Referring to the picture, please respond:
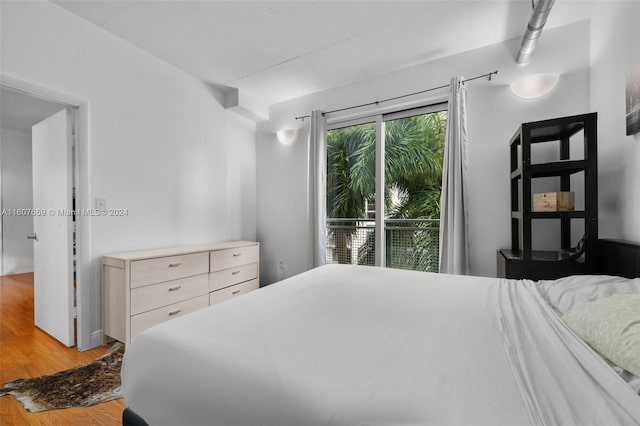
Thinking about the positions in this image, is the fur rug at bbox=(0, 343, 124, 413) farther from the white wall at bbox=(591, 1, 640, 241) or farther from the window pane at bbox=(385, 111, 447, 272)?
the white wall at bbox=(591, 1, 640, 241)

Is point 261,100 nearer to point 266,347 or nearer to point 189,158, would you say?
point 189,158

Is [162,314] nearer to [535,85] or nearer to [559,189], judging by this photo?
[559,189]

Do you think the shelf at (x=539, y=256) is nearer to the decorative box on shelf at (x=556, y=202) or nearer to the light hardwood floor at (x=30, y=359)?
the decorative box on shelf at (x=556, y=202)

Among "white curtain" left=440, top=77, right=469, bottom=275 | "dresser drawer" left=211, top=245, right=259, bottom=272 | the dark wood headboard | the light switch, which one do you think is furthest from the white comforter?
the light switch

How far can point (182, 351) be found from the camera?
0.84 metres

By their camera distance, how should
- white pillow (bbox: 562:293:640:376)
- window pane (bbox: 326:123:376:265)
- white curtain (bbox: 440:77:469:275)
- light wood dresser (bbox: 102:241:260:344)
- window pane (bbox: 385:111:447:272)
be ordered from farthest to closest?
window pane (bbox: 326:123:376:265), window pane (bbox: 385:111:447:272), white curtain (bbox: 440:77:469:275), light wood dresser (bbox: 102:241:260:344), white pillow (bbox: 562:293:640:376)

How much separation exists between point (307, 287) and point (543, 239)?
2267 mm

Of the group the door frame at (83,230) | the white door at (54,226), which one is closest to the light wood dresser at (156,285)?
the door frame at (83,230)

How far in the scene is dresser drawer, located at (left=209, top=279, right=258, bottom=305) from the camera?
116 inches

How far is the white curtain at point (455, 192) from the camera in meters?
2.61

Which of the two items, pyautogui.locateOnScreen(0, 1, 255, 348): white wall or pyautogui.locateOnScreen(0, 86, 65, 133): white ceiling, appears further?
pyautogui.locateOnScreen(0, 86, 65, 133): white ceiling

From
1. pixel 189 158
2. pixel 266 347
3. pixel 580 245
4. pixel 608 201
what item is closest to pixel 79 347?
pixel 189 158

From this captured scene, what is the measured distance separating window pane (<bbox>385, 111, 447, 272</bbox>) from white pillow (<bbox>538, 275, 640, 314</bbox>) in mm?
1777

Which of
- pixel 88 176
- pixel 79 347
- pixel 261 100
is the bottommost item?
pixel 79 347
